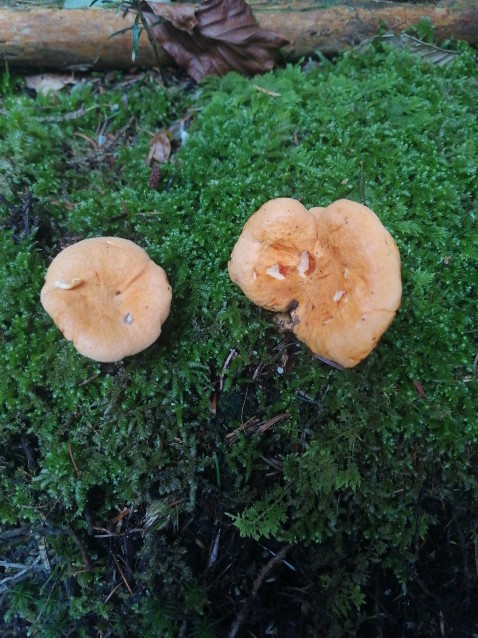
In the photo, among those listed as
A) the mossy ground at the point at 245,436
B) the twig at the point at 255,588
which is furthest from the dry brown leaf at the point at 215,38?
the twig at the point at 255,588

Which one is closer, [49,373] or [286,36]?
[49,373]

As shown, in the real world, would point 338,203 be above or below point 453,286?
above

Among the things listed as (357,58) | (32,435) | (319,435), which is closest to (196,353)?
(319,435)

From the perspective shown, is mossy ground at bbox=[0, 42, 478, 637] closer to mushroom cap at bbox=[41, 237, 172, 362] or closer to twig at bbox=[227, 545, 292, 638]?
twig at bbox=[227, 545, 292, 638]

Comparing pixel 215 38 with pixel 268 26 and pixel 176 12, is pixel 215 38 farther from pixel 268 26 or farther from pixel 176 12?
pixel 268 26

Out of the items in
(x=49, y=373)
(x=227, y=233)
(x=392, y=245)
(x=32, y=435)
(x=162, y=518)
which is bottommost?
(x=162, y=518)

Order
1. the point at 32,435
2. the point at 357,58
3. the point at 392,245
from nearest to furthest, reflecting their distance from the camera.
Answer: the point at 392,245
the point at 32,435
the point at 357,58

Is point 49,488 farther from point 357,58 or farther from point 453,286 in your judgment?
point 357,58

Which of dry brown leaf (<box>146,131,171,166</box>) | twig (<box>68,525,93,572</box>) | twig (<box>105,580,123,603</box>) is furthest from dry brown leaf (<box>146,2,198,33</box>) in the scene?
twig (<box>105,580,123,603</box>)
